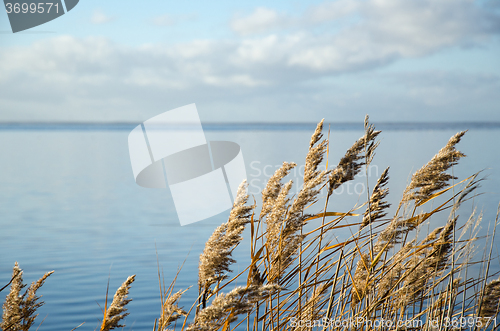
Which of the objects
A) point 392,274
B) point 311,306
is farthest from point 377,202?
point 311,306

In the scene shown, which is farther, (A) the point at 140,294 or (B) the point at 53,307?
(A) the point at 140,294

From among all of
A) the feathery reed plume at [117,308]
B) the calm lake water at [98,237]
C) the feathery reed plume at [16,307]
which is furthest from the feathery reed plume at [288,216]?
the calm lake water at [98,237]

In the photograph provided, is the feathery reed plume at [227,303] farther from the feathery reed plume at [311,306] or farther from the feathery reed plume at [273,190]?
the feathery reed plume at [311,306]

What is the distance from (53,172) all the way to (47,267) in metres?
11.5

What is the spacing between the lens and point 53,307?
536 cm

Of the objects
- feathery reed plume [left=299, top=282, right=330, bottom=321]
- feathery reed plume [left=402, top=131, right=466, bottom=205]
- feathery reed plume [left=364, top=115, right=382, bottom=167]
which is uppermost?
feathery reed plume [left=364, top=115, right=382, bottom=167]

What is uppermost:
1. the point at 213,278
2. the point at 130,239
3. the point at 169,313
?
the point at 213,278

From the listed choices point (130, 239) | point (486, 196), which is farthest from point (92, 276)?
point (486, 196)

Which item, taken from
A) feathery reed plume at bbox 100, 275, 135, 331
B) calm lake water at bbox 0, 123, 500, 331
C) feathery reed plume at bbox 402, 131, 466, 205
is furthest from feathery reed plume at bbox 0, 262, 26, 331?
calm lake water at bbox 0, 123, 500, 331

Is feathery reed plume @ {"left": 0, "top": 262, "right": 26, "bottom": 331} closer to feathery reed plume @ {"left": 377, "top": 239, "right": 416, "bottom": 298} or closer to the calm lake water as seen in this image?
feathery reed plume @ {"left": 377, "top": 239, "right": 416, "bottom": 298}

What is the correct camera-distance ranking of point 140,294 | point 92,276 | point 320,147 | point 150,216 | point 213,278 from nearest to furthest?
1. point 213,278
2. point 320,147
3. point 140,294
4. point 92,276
5. point 150,216

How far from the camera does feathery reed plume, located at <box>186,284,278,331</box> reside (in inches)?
48.2

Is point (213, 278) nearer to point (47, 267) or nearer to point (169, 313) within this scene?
point (169, 313)

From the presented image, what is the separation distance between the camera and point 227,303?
1210 millimetres
